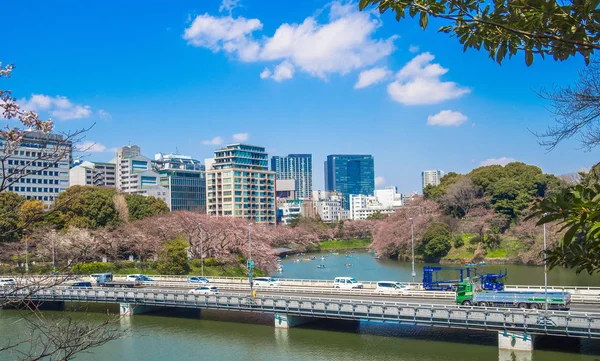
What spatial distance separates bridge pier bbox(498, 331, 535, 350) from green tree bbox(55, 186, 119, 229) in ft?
127

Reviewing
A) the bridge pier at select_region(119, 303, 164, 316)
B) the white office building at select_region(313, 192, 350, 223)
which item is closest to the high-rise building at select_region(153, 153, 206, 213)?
the white office building at select_region(313, 192, 350, 223)

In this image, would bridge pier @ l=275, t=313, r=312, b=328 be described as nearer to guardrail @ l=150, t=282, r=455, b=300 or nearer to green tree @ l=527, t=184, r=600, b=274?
guardrail @ l=150, t=282, r=455, b=300

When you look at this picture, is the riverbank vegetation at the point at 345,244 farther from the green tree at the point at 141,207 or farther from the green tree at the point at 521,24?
the green tree at the point at 521,24

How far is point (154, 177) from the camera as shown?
326 feet

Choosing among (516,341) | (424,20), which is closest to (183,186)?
(516,341)

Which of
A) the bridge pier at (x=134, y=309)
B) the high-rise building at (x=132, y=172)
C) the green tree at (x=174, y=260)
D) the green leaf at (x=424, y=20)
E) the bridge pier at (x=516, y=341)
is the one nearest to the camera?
the green leaf at (x=424, y=20)

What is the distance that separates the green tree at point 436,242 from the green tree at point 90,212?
101 feet

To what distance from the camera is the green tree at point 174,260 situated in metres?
43.4

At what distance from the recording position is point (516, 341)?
65.5 feet

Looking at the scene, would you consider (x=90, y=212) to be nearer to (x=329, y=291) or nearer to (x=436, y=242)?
(x=329, y=291)

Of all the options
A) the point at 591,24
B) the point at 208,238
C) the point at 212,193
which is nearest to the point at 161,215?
the point at 208,238

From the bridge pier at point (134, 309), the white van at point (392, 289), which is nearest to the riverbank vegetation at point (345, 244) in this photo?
the bridge pier at point (134, 309)

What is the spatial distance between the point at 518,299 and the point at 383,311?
5.61 metres

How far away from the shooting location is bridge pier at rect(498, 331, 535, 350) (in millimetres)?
19781
